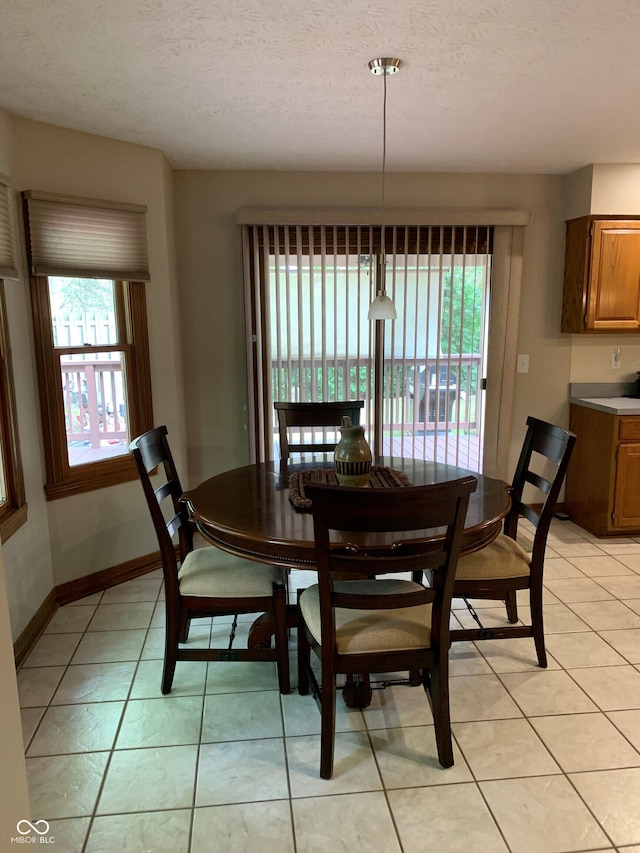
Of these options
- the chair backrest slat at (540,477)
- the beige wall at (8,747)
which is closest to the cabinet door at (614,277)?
the chair backrest slat at (540,477)

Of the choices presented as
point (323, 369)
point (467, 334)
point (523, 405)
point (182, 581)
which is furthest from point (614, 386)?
point (182, 581)

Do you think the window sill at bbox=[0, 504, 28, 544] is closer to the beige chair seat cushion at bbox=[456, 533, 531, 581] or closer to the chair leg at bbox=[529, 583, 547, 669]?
the beige chair seat cushion at bbox=[456, 533, 531, 581]

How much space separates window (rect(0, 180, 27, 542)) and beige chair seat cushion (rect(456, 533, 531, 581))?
77.5 inches

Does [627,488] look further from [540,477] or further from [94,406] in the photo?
[94,406]

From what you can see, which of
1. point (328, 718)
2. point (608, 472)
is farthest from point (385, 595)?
point (608, 472)

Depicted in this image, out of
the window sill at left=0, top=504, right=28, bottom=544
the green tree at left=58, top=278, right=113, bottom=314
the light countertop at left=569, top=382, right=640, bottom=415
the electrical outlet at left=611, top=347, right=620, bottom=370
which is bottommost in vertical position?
the window sill at left=0, top=504, right=28, bottom=544

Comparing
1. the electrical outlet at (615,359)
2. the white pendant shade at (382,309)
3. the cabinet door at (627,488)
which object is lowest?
the cabinet door at (627,488)

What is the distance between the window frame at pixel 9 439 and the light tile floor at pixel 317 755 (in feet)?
2.12

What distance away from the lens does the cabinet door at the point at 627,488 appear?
375cm

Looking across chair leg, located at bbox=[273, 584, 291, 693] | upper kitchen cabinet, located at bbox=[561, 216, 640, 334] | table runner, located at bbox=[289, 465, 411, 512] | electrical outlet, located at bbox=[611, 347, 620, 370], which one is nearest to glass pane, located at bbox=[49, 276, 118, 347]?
table runner, located at bbox=[289, 465, 411, 512]

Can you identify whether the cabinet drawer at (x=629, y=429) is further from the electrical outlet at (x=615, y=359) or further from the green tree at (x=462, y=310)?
the green tree at (x=462, y=310)

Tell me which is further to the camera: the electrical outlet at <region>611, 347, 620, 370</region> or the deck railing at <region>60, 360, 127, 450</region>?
the electrical outlet at <region>611, 347, 620, 370</region>

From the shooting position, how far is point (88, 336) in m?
3.15

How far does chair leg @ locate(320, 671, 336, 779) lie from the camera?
183 centimetres
